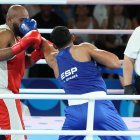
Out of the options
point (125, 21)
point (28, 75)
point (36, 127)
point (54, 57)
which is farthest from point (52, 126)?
point (125, 21)

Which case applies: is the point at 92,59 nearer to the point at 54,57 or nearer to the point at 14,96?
the point at 54,57

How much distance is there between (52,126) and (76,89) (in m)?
1.17

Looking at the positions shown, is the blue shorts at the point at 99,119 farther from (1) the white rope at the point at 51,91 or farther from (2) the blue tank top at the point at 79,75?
(1) the white rope at the point at 51,91

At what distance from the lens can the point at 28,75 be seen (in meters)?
7.11

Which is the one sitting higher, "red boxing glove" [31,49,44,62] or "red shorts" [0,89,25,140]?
"red boxing glove" [31,49,44,62]

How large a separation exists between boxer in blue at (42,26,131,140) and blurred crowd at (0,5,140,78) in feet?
8.41

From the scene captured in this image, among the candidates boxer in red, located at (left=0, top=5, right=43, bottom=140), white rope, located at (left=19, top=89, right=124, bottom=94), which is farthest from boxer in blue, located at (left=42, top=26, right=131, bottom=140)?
white rope, located at (left=19, top=89, right=124, bottom=94)

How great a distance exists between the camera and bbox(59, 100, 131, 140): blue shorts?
13.7ft

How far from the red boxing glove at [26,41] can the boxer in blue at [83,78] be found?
0.42 ft

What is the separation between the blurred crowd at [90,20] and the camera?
277 inches

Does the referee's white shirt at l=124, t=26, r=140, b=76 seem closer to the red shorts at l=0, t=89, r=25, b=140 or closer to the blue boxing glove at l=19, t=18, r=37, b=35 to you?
the blue boxing glove at l=19, t=18, r=37, b=35

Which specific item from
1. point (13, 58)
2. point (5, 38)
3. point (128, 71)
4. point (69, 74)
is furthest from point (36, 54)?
point (128, 71)

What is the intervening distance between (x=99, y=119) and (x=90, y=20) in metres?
3.23

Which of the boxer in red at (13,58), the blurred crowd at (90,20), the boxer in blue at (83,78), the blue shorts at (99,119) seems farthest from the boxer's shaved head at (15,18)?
the blurred crowd at (90,20)
